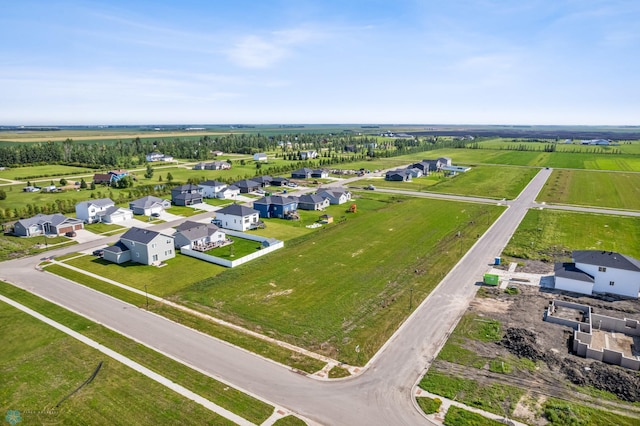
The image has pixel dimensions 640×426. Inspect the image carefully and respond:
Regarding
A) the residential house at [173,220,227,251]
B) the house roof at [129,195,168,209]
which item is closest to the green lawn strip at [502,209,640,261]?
the residential house at [173,220,227,251]

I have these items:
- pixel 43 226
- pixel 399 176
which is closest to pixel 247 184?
pixel 43 226

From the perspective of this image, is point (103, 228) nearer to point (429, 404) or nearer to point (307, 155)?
point (429, 404)

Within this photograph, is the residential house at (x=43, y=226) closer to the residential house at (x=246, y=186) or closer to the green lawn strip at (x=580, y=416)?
the residential house at (x=246, y=186)

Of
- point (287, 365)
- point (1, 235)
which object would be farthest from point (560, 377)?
point (1, 235)

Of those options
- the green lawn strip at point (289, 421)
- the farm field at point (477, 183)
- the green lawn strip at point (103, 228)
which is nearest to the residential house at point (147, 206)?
the green lawn strip at point (103, 228)

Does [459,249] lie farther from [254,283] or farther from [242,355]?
[242,355]

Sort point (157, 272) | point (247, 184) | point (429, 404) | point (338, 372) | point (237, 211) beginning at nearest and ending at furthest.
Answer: point (429, 404), point (338, 372), point (157, 272), point (237, 211), point (247, 184)

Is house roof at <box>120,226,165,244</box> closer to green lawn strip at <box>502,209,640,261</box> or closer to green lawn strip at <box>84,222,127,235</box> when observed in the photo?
green lawn strip at <box>84,222,127,235</box>
